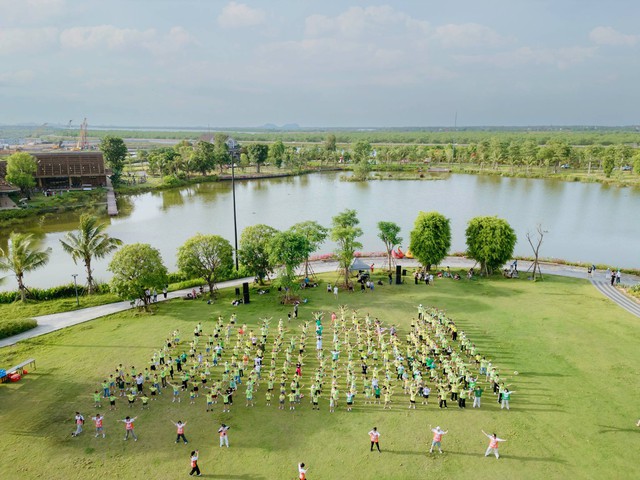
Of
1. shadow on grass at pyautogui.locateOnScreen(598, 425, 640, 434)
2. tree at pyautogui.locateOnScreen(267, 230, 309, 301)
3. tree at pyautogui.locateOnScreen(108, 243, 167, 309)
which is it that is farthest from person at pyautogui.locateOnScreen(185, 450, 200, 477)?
tree at pyautogui.locateOnScreen(267, 230, 309, 301)

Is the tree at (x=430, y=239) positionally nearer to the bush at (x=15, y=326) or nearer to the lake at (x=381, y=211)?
the lake at (x=381, y=211)

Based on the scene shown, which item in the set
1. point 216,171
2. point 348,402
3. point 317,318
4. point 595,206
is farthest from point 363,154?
point 348,402

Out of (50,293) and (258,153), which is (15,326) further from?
(258,153)

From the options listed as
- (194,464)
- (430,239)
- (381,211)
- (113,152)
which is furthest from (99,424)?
(113,152)

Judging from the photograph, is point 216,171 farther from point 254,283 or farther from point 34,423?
point 34,423

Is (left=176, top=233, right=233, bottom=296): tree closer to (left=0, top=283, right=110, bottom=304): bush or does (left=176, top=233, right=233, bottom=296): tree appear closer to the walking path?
the walking path

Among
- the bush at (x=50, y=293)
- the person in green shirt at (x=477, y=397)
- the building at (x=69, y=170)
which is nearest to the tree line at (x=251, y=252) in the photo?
the bush at (x=50, y=293)
